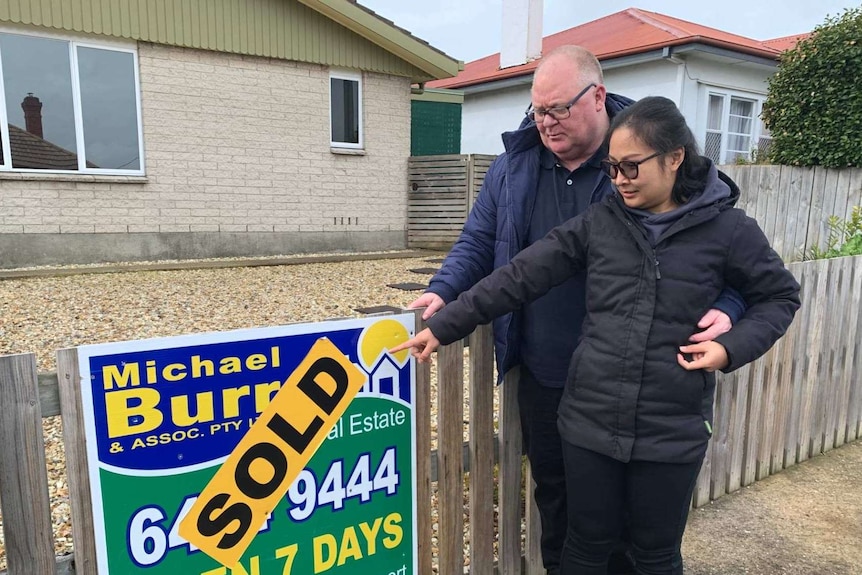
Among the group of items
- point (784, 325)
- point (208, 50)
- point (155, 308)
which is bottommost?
point (155, 308)

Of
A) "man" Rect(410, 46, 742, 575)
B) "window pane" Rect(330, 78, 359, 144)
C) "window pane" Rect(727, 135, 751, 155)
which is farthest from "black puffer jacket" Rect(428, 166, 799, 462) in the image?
"window pane" Rect(727, 135, 751, 155)

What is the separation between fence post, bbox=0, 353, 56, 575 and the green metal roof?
8.85 metres

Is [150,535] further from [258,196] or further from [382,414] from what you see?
[258,196]

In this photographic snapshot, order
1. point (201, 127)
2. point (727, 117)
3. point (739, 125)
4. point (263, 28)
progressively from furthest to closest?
point (739, 125) < point (727, 117) < point (263, 28) < point (201, 127)

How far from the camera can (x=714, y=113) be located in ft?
42.9

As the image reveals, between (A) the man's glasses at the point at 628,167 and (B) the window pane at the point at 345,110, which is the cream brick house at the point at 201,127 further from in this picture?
(A) the man's glasses at the point at 628,167

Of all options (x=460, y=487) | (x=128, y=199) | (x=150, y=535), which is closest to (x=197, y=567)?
(x=150, y=535)

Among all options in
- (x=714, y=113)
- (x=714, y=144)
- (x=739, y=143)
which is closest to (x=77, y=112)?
(x=714, y=113)

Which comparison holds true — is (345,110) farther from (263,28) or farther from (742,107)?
(742,107)

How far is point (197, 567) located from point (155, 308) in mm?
5143

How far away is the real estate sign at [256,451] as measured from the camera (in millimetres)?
1577

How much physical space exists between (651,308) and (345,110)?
1041cm

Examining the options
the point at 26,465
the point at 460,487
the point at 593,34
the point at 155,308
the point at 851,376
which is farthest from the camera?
the point at 593,34

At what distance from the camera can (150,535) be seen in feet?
5.40
